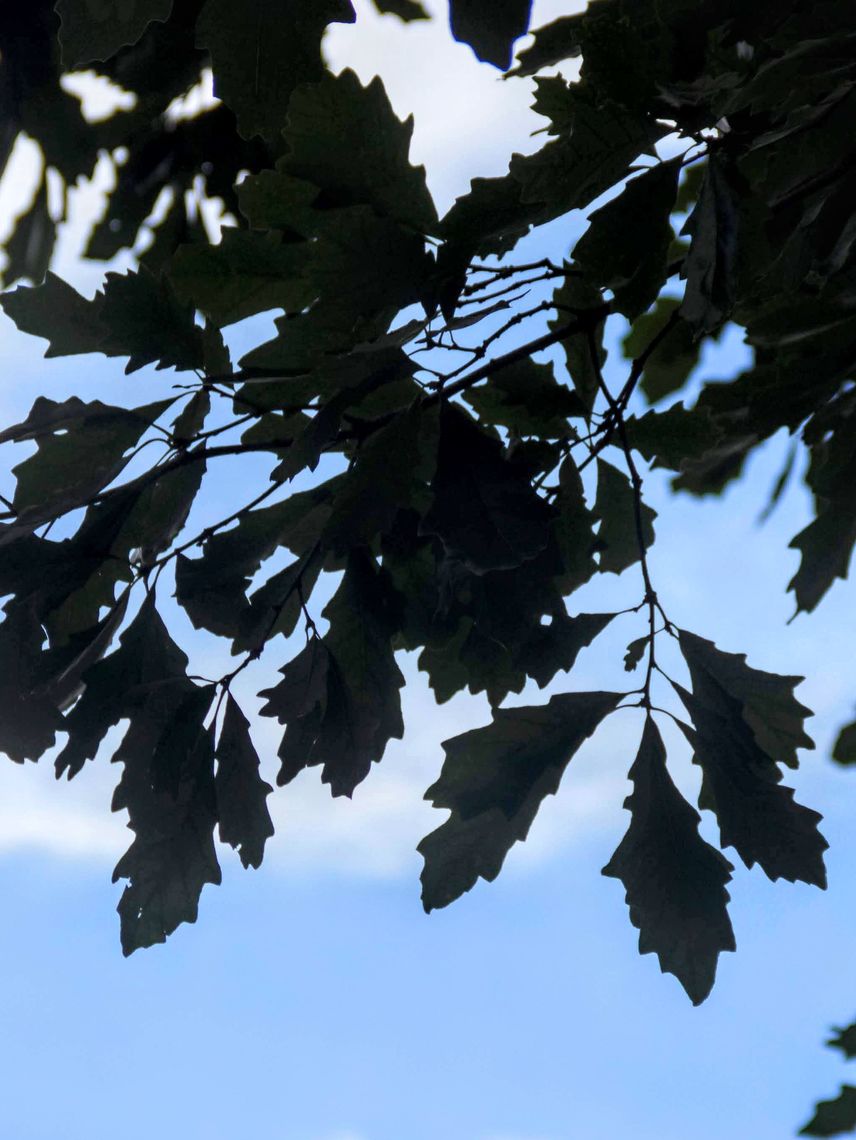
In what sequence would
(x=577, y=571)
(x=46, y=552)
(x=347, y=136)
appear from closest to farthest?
(x=347, y=136), (x=46, y=552), (x=577, y=571)

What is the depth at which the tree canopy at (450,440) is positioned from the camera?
948mm

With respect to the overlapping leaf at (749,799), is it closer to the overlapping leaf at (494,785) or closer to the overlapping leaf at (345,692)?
the overlapping leaf at (494,785)

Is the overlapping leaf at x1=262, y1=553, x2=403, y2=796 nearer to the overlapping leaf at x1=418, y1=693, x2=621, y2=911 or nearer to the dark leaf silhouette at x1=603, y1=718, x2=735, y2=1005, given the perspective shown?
the overlapping leaf at x1=418, y1=693, x2=621, y2=911

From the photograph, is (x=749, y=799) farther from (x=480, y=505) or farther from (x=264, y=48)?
(x=264, y=48)

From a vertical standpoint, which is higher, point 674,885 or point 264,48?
point 264,48

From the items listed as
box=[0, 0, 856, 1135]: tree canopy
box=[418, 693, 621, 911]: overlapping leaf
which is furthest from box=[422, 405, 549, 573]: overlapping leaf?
box=[418, 693, 621, 911]: overlapping leaf

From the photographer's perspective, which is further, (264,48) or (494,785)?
(494,785)

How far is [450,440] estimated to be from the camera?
3.34ft

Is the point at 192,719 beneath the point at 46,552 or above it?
Answer: beneath

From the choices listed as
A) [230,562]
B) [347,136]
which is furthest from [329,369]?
[230,562]

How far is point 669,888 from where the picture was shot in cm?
112

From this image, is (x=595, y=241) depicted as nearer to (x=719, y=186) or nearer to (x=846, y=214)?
(x=719, y=186)

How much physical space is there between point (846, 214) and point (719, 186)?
0.55ft

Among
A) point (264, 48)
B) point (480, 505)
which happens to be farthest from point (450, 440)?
point (264, 48)
